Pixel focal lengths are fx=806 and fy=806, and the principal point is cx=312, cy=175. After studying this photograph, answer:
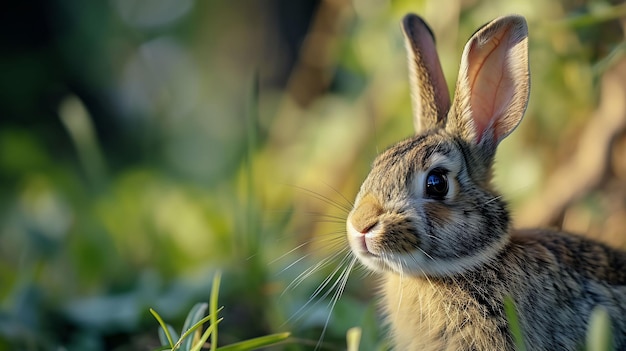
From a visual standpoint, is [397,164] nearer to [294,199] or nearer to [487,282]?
[487,282]

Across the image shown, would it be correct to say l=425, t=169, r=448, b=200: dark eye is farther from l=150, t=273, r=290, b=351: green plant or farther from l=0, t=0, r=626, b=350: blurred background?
l=150, t=273, r=290, b=351: green plant

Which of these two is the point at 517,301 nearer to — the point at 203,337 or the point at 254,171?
the point at 203,337

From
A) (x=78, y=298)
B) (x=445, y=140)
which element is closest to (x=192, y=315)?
(x=445, y=140)

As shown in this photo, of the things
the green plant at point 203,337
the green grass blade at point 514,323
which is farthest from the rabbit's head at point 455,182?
the green plant at point 203,337

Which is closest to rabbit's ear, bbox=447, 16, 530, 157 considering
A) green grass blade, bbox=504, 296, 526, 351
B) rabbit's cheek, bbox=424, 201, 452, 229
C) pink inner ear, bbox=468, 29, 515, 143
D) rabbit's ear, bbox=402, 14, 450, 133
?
pink inner ear, bbox=468, 29, 515, 143

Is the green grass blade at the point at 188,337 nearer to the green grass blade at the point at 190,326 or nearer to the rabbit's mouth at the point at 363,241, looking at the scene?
the green grass blade at the point at 190,326

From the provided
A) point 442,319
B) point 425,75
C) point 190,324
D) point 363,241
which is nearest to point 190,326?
point 190,324
